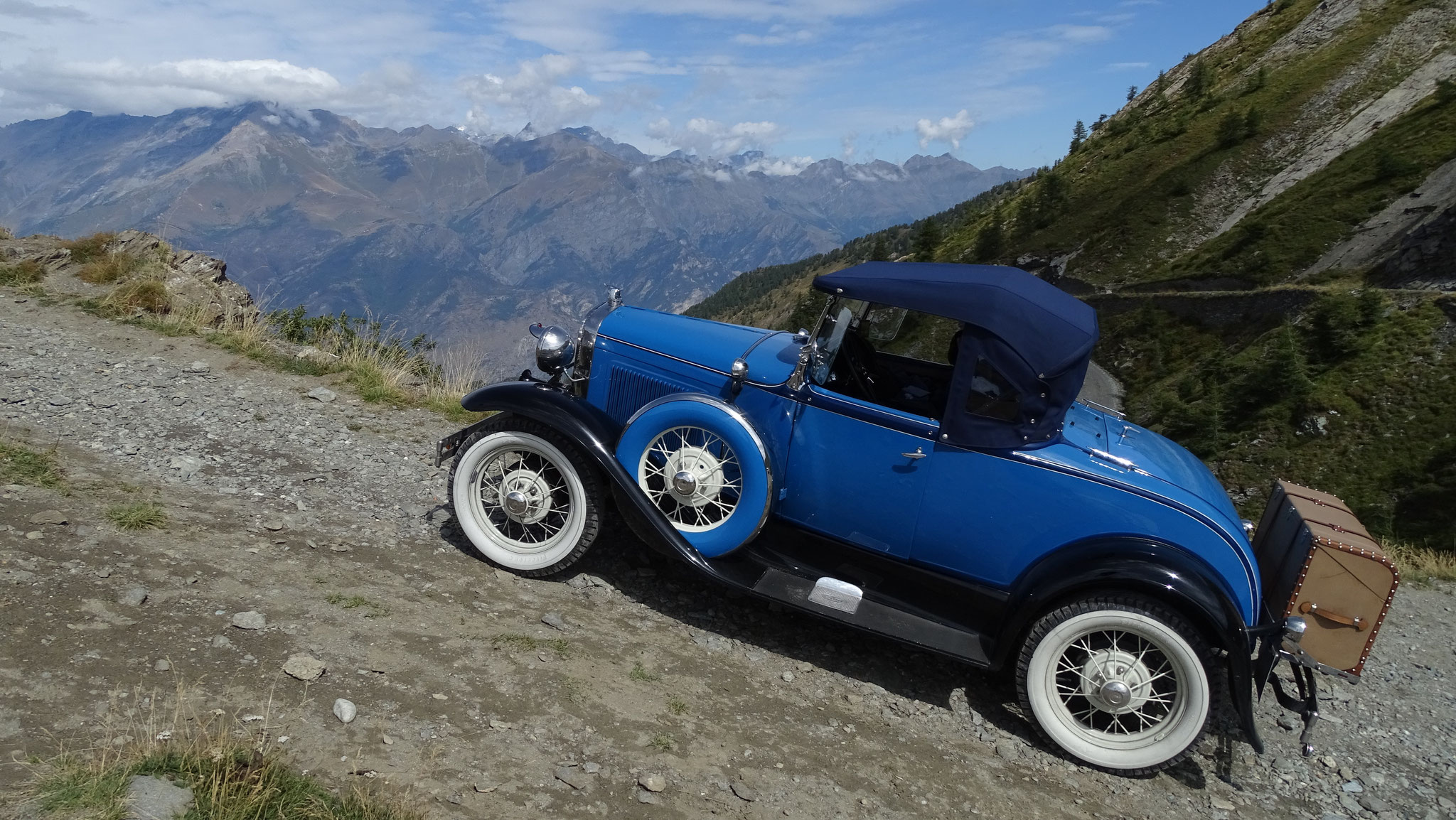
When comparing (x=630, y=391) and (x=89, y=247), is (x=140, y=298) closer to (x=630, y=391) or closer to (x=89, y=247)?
(x=89, y=247)

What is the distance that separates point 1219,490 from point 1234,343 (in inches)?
1922

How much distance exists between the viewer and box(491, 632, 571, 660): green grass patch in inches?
162

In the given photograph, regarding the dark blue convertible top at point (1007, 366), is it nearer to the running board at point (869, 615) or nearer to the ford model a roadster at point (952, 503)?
the ford model a roadster at point (952, 503)

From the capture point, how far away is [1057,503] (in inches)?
165

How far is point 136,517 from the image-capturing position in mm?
4590

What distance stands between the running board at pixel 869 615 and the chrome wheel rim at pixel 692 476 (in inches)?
20.9

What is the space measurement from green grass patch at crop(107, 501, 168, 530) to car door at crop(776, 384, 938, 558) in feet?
12.4

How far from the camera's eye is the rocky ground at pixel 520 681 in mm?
3154

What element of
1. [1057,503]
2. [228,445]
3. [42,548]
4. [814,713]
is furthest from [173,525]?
[1057,503]

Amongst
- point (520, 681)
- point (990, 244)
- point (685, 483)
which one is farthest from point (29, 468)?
point (990, 244)

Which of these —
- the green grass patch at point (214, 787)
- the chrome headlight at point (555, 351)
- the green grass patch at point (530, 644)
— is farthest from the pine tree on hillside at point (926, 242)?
the green grass patch at point (214, 787)

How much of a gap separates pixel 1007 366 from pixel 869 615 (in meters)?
1.61

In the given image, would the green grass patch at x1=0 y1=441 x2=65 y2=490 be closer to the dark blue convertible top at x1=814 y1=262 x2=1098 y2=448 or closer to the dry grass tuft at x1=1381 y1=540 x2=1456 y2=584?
the dark blue convertible top at x1=814 y1=262 x2=1098 y2=448

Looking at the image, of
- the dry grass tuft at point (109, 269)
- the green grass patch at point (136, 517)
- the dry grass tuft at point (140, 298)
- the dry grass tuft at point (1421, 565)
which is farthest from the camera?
the dry grass tuft at point (109, 269)
